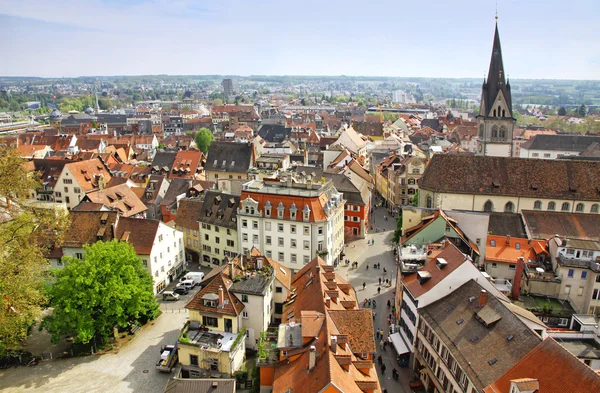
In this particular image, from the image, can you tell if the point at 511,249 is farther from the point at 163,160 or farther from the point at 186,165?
the point at 163,160

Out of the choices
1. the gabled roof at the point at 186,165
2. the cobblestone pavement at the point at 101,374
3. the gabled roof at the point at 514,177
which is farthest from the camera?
the gabled roof at the point at 186,165

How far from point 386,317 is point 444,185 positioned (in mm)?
24150

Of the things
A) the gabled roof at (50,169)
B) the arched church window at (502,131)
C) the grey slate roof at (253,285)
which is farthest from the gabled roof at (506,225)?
the gabled roof at (50,169)

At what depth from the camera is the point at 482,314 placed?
37.4 m

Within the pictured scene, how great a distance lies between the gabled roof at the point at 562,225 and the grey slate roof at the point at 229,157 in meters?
60.6

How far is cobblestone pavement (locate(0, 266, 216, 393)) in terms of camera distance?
4288 centimetres

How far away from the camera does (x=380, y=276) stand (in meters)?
65.9

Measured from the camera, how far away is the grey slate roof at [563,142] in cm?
12112

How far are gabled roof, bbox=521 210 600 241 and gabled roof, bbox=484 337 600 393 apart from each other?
31.7 m

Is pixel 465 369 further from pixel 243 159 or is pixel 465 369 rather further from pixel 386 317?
pixel 243 159

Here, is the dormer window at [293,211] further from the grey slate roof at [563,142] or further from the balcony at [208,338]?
the grey slate roof at [563,142]

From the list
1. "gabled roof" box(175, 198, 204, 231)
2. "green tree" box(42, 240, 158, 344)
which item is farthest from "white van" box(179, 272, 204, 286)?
"green tree" box(42, 240, 158, 344)

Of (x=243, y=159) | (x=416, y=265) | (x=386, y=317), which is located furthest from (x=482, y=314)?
(x=243, y=159)

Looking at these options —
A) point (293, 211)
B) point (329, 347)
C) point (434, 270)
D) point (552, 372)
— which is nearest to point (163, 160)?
point (293, 211)
